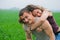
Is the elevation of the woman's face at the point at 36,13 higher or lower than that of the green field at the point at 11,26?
higher

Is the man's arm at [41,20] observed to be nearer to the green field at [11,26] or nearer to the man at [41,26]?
the man at [41,26]

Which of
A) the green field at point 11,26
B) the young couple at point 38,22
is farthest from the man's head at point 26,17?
the green field at point 11,26

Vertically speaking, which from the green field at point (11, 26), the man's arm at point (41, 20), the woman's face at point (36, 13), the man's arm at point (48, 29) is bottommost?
the green field at point (11, 26)

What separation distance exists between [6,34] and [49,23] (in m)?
2.23

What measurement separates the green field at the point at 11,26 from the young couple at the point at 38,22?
2.04m

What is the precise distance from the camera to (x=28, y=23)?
5.45 feet

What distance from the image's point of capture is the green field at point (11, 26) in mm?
3785

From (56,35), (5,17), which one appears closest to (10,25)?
(5,17)

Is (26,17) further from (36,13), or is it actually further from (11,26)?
(11,26)

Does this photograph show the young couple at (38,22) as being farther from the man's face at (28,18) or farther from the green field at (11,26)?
the green field at (11,26)

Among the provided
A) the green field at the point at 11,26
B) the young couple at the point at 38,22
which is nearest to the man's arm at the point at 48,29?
the young couple at the point at 38,22

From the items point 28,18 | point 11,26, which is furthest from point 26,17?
point 11,26

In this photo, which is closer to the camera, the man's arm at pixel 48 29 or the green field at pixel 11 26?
the man's arm at pixel 48 29

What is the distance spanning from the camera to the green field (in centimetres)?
379
